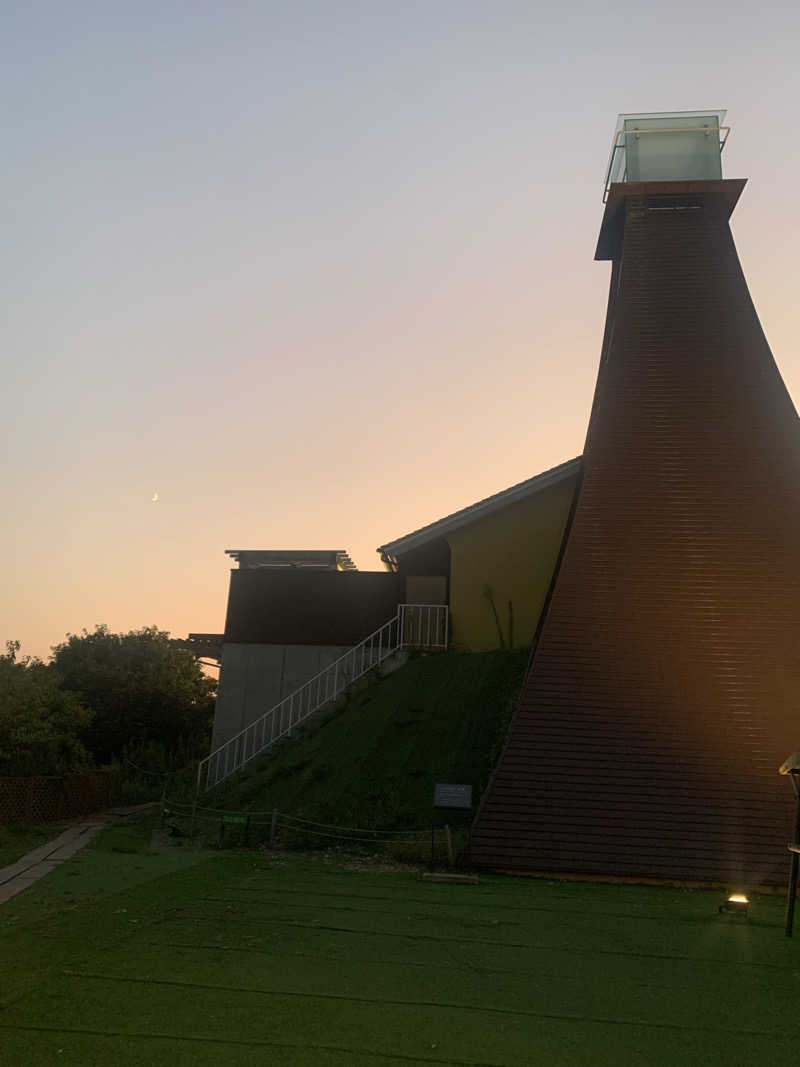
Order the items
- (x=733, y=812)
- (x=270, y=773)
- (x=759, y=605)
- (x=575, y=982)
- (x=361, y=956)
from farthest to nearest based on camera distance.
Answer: (x=270, y=773), (x=759, y=605), (x=733, y=812), (x=361, y=956), (x=575, y=982)

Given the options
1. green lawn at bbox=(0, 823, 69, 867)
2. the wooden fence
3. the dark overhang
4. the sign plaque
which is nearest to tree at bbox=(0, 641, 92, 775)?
the wooden fence

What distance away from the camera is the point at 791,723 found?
1262 cm

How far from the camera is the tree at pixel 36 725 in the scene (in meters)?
19.9

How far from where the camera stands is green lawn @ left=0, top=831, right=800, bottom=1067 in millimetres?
5402

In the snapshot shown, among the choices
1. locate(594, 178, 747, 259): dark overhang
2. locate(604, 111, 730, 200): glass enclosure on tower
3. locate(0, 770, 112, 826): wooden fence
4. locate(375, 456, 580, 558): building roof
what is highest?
locate(604, 111, 730, 200): glass enclosure on tower

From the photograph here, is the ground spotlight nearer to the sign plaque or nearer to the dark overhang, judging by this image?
the sign plaque

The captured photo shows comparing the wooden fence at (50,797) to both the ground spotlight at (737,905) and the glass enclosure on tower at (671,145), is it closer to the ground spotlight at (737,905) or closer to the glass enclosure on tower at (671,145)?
the ground spotlight at (737,905)

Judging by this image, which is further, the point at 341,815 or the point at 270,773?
the point at 270,773

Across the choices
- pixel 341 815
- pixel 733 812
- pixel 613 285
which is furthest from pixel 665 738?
pixel 613 285

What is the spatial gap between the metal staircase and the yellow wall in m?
0.80

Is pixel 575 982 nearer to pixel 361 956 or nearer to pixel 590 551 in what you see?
pixel 361 956

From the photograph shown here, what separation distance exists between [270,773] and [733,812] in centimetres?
1030

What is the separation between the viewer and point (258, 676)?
2611 cm

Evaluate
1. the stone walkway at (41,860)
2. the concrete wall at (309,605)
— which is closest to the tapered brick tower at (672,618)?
the stone walkway at (41,860)
